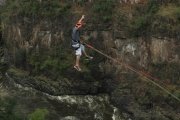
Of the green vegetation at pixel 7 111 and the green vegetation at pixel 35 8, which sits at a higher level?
the green vegetation at pixel 35 8

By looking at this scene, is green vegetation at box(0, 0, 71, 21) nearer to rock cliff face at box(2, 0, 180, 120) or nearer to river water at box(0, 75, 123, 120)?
rock cliff face at box(2, 0, 180, 120)

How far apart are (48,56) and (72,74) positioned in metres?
1.58

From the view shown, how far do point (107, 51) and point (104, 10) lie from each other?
5.95ft

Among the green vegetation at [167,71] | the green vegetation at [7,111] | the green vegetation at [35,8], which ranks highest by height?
the green vegetation at [35,8]

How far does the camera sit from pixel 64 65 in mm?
26844

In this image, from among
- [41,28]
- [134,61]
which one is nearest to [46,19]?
[41,28]

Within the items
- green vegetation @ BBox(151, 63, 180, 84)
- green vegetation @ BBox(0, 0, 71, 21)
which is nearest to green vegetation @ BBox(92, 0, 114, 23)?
green vegetation @ BBox(0, 0, 71, 21)

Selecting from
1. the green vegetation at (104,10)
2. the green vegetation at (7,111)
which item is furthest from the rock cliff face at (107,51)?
the green vegetation at (7,111)

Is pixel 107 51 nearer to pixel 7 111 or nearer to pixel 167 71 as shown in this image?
pixel 167 71

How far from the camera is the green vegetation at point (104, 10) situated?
A: 26081 millimetres

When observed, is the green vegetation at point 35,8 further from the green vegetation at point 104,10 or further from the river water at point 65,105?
the river water at point 65,105

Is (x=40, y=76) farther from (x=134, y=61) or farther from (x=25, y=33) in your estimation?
Answer: (x=134, y=61)

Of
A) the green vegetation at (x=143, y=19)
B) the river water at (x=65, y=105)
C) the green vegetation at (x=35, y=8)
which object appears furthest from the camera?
the green vegetation at (x=35, y=8)

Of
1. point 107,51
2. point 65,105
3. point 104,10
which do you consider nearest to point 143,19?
point 104,10
